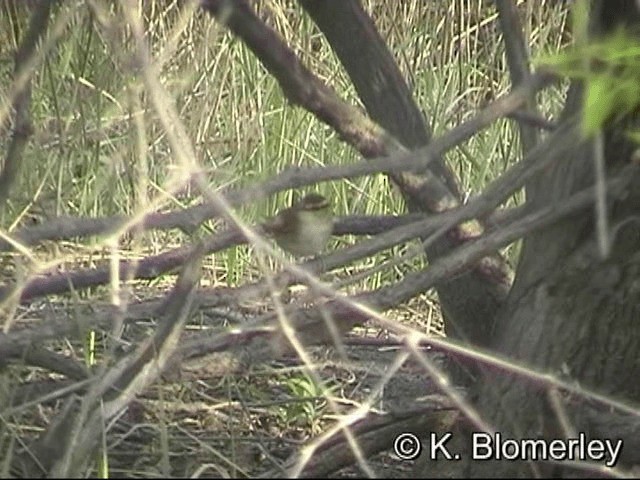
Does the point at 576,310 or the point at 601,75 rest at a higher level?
the point at 576,310

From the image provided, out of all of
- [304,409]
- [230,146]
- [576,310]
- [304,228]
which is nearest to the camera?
[576,310]

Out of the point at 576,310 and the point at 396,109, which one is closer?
the point at 576,310

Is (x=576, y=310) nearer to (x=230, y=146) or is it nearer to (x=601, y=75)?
(x=601, y=75)

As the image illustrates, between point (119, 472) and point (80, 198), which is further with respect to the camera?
point (80, 198)

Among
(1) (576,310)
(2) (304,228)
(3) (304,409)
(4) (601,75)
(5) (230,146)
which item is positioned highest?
(5) (230,146)

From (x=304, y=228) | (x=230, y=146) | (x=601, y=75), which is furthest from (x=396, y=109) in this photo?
(x=230, y=146)

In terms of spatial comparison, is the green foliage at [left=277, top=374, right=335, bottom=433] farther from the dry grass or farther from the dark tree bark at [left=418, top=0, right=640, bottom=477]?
the dark tree bark at [left=418, top=0, right=640, bottom=477]

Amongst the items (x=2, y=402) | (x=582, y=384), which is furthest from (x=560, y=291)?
(x=2, y=402)

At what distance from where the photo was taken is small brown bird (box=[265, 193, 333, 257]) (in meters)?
2.92

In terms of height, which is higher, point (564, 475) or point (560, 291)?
point (560, 291)

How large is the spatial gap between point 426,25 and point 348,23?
2551mm

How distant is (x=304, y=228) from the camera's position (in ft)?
9.84

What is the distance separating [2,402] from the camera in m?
2.13

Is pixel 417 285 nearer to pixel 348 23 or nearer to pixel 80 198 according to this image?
pixel 348 23
